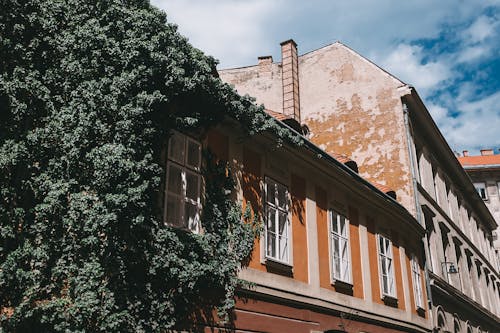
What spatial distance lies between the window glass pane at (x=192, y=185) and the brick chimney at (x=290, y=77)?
11.8 metres

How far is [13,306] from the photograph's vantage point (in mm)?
6801

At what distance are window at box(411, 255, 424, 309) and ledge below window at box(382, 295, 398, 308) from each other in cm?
183

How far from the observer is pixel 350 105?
2031cm

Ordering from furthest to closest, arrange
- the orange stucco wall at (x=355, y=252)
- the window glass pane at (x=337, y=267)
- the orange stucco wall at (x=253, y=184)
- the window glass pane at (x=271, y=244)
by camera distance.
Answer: the orange stucco wall at (x=355, y=252) < the window glass pane at (x=337, y=267) < the window glass pane at (x=271, y=244) < the orange stucco wall at (x=253, y=184)

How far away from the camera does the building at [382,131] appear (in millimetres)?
19000

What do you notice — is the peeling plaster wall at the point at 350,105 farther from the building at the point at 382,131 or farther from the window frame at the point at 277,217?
the window frame at the point at 277,217

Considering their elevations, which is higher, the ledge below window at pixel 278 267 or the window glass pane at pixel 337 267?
the window glass pane at pixel 337 267

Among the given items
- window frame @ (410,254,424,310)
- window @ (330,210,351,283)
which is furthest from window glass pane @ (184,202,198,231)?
window frame @ (410,254,424,310)

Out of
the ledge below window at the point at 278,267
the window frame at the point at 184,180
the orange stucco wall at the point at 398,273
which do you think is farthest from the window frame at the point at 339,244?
the window frame at the point at 184,180

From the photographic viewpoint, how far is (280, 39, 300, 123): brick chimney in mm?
20531

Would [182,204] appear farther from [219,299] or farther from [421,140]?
[421,140]

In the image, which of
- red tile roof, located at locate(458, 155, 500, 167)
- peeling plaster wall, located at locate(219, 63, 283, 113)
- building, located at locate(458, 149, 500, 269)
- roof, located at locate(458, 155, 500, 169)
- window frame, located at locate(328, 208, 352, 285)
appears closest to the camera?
window frame, located at locate(328, 208, 352, 285)

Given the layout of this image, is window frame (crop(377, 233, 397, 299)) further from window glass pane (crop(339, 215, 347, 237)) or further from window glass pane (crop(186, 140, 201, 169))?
window glass pane (crop(186, 140, 201, 169))

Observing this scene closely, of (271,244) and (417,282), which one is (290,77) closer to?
(417,282)
